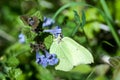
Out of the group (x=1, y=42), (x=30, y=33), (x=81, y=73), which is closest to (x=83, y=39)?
(x=81, y=73)

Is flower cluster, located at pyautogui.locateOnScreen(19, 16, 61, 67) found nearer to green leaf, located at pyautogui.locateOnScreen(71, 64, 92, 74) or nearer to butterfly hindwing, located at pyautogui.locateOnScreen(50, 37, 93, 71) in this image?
butterfly hindwing, located at pyautogui.locateOnScreen(50, 37, 93, 71)

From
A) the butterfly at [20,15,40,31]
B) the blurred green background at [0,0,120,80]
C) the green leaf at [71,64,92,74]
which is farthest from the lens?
the green leaf at [71,64,92,74]

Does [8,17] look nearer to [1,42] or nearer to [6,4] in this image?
[6,4]

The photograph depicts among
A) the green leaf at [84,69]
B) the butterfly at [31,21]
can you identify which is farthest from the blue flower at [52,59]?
the green leaf at [84,69]

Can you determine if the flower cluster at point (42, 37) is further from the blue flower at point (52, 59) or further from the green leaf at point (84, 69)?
the green leaf at point (84, 69)

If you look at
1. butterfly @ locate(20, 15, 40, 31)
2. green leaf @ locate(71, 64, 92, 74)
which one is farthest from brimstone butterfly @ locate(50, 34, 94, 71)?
green leaf @ locate(71, 64, 92, 74)

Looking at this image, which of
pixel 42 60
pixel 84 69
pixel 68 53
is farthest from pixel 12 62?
pixel 84 69

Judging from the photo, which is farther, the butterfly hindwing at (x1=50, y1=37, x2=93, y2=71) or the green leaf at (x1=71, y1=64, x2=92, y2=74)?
the green leaf at (x1=71, y1=64, x2=92, y2=74)

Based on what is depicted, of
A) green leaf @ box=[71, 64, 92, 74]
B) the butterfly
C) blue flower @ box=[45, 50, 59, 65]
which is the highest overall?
the butterfly
